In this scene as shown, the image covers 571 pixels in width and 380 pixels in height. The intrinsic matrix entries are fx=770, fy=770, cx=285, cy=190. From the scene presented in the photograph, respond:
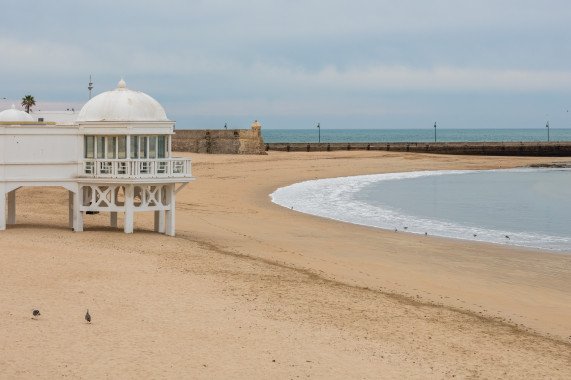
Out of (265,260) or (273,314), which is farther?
(265,260)

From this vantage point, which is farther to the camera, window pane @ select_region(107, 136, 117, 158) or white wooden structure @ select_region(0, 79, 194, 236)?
window pane @ select_region(107, 136, 117, 158)

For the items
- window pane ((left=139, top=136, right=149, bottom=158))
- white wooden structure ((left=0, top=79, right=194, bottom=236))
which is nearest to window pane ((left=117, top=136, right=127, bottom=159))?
white wooden structure ((left=0, top=79, right=194, bottom=236))

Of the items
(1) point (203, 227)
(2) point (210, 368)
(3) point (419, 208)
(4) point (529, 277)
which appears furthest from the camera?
(3) point (419, 208)

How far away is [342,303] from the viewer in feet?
44.7

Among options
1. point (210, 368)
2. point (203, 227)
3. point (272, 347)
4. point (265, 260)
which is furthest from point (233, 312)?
point (203, 227)

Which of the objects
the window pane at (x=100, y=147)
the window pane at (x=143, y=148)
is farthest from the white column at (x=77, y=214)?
the window pane at (x=143, y=148)

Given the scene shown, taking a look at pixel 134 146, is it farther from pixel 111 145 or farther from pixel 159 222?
pixel 159 222

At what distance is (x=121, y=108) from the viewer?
19328 mm

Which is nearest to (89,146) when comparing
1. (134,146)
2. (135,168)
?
(134,146)

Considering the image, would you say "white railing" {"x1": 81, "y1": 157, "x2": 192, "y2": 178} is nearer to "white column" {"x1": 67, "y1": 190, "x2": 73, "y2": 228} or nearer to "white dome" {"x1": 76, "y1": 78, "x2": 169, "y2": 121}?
"white dome" {"x1": 76, "y1": 78, "x2": 169, "y2": 121}

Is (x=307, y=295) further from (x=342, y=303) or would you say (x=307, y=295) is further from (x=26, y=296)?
(x=26, y=296)

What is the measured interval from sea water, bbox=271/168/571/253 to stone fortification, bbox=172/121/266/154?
1249 cm

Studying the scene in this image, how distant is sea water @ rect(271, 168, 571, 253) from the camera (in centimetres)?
2578

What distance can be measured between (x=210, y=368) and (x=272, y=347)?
4.17ft
